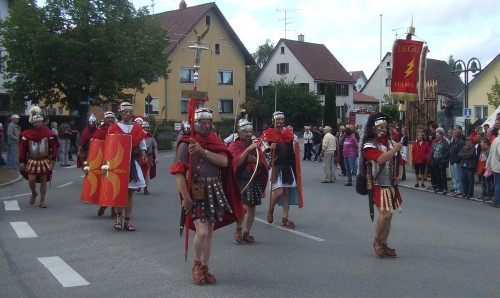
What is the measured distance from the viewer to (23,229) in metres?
9.53

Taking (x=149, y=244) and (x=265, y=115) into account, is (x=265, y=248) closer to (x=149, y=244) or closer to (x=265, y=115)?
(x=149, y=244)

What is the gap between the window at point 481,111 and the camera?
1652 inches

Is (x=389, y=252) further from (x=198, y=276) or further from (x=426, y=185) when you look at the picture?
(x=426, y=185)

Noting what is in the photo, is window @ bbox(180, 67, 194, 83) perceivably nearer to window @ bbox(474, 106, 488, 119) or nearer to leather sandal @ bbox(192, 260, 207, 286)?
window @ bbox(474, 106, 488, 119)

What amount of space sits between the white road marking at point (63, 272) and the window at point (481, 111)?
129ft

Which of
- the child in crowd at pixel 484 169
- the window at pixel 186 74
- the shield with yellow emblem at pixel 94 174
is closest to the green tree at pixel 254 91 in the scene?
the window at pixel 186 74

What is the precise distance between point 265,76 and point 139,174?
5668cm

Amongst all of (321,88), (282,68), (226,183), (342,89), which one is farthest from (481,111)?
(226,183)

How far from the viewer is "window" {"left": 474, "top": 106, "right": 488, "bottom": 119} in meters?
42.0

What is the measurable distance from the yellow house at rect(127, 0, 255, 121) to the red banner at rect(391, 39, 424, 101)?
27454 millimetres

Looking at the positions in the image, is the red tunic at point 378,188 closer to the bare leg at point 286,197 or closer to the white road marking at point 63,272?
the bare leg at point 286,197

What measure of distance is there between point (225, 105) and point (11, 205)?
4219 centimetres

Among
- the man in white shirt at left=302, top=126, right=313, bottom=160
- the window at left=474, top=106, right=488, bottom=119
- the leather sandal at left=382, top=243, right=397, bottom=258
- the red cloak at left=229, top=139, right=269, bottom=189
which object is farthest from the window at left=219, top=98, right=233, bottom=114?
the leather sandal at left=382, top=243, right=397, bottom=258

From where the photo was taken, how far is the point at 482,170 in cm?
1439
